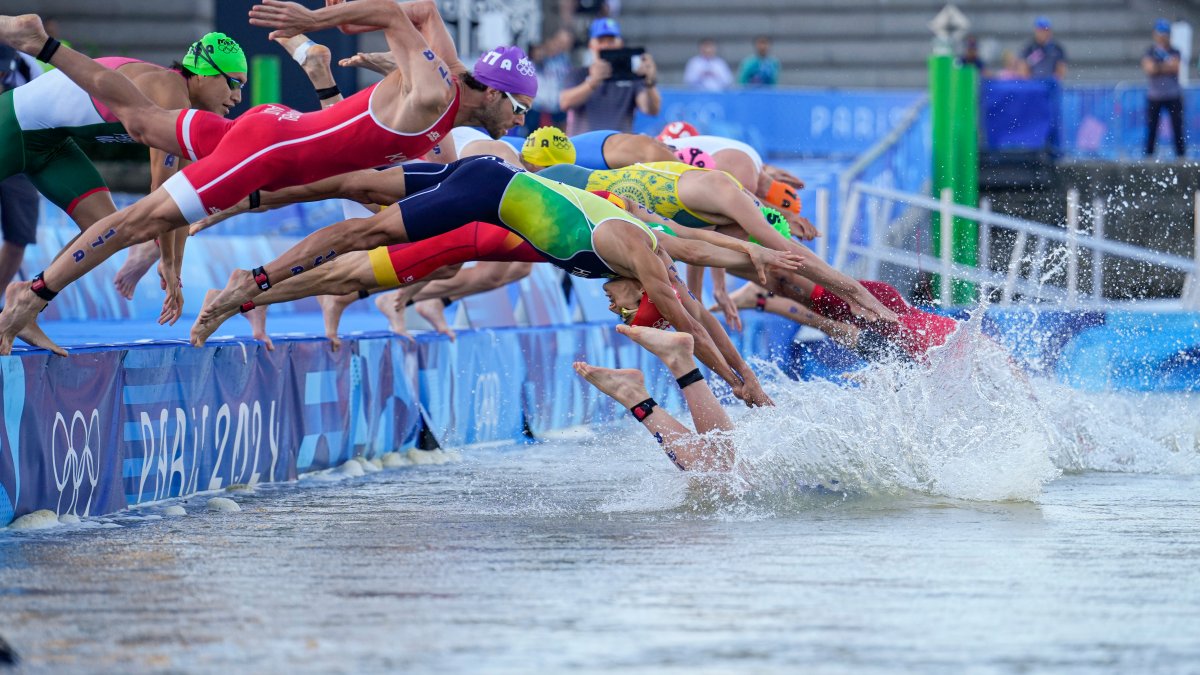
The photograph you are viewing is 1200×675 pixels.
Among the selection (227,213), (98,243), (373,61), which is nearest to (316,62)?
(373,61)

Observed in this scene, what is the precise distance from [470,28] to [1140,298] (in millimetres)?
8476

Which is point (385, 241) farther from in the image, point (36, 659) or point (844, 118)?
point (844, 118)

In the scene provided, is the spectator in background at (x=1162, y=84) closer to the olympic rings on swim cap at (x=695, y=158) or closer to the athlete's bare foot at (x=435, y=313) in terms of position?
the olympic rings on swim cap at (x=695, y=158)

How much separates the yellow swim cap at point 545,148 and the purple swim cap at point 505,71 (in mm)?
2185

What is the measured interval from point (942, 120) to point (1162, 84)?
4708 mm

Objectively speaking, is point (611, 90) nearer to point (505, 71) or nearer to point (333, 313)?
point (333, 313)

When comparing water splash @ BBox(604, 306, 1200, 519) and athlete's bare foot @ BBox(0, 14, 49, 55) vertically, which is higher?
athlete's bare foot @ BBox(0, 14, 49, 55)

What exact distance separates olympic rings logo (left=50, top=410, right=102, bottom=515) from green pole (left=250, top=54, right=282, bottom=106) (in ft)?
31.1

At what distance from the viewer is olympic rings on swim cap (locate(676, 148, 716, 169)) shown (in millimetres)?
10906

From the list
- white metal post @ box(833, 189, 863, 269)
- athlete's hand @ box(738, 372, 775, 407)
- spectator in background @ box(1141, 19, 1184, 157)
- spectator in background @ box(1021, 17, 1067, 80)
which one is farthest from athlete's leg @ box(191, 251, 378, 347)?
spectator in background @ box(1021, 17, 1067, 80)

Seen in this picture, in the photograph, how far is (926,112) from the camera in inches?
854

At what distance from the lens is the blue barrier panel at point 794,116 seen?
21844 mm

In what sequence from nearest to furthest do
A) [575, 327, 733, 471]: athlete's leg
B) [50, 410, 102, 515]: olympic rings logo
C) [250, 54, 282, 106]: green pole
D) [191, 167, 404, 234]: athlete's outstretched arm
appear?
[50, 410, 102, 515]: olympic rings logo < [575, 327, 733, 471]: athlete's leg < [191, 167, 404, 234]: athlete's outstretched arm < [250, 54, 282, 106]: green pole

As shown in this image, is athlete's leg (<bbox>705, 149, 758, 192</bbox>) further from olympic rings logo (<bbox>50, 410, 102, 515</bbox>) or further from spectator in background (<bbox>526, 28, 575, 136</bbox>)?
spectator in background (<bbox>526, 28, 575, 136</bbox>)
